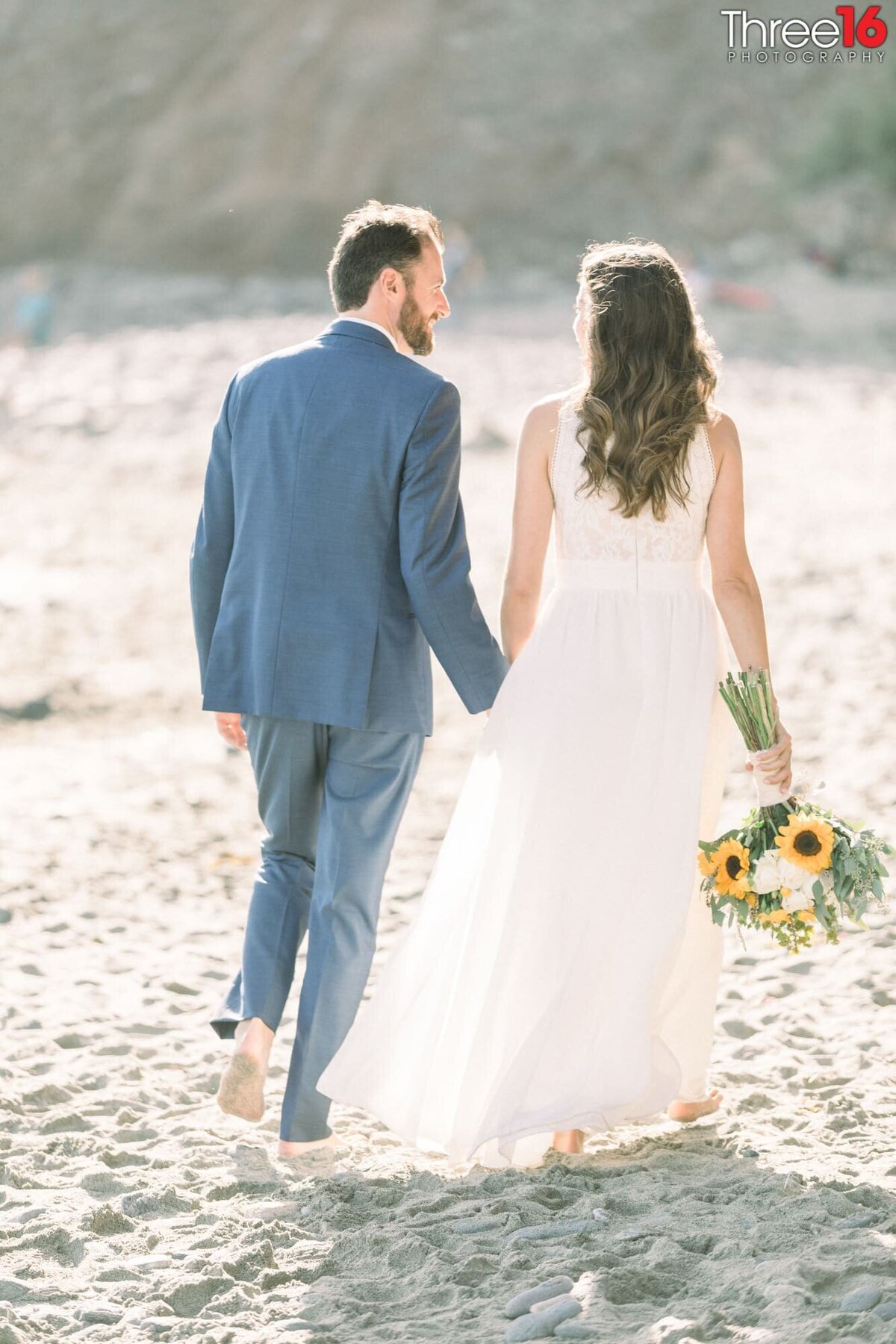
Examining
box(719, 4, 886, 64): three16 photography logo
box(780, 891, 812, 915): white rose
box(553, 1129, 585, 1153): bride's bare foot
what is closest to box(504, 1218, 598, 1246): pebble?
box(553, 1129, 585, 1153): bride's bare foot

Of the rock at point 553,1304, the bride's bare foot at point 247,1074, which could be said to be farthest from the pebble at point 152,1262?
the rock at point 553,1304

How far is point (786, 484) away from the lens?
40.8 ft

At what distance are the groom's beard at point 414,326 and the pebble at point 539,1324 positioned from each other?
1.84m

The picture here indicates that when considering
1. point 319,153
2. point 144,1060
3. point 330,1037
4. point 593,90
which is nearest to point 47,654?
point 144,1060

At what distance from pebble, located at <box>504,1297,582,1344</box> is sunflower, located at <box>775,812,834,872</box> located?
979 millimetres

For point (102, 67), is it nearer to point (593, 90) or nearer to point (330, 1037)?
point (593, 90)

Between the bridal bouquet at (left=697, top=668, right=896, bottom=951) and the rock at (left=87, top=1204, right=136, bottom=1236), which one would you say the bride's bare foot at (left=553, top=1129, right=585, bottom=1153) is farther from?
the rock at (left=87, top=1204, right=136, bottom=1236)

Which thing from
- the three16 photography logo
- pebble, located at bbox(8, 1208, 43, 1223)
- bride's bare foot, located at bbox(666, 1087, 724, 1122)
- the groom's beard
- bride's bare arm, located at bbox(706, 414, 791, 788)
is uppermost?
the three16 photography logo

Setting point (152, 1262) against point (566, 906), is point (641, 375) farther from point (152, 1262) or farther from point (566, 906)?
point (152, 1262)

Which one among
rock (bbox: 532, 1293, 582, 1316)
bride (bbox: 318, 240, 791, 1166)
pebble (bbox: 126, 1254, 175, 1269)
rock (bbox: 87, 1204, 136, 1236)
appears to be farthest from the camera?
bride (bbox: 318, 240, 791, 1166)

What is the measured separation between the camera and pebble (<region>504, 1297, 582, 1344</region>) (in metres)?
2.42

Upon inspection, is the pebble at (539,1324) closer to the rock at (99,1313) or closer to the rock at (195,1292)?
the rock at (195,1292)

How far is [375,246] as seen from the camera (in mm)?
3252

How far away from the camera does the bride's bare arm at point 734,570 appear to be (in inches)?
126
